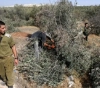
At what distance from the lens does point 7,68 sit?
20.2ft

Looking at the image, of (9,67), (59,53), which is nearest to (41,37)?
(59,53)

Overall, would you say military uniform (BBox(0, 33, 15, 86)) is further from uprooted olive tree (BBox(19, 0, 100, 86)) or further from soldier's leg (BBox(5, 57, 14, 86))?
uprooted olive tree (BBox(19, 0, 100, 86))

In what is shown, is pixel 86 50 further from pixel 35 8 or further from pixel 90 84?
pixel 35 8

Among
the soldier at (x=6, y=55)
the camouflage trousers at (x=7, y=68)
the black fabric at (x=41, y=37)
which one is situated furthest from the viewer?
the black fabric at (x=41, y=37)

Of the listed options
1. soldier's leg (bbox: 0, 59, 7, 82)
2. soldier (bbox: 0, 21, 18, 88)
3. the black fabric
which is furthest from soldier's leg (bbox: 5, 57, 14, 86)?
the black fabric

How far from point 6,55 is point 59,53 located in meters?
3.36

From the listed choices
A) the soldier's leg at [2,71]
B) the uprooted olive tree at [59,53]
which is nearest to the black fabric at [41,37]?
the uprooted olive tree at [59,53]

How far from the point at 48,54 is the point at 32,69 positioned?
1.20 m

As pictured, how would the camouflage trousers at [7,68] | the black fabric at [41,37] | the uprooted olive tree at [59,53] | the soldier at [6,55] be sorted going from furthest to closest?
the black fabric at [41,37] → the uprooted olive tree at [59,53] → the camouflage trousers at [7,68] → the soldier at [6,55]

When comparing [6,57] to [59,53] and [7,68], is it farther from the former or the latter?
[59,53]

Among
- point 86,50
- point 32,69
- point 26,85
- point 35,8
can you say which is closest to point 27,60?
point 32,69

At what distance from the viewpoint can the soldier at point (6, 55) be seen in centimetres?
591

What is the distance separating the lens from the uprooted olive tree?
8281mm

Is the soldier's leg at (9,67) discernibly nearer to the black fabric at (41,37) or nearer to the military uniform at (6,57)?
the military uniform at (6,57)
